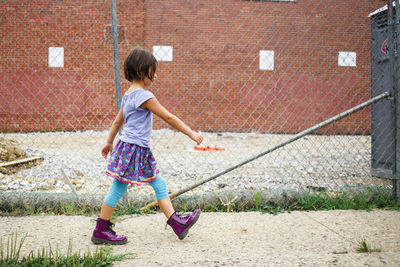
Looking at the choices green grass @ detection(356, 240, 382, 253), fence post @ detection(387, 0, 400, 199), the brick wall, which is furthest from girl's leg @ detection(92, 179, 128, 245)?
the brick wall

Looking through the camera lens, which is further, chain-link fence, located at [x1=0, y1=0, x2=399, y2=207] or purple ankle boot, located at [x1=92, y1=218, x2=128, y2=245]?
chain-link fence, located at [x1=0, y1=0, x2=399, y2=207]

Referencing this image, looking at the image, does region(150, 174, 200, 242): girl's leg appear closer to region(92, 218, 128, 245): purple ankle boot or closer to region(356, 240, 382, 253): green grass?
region(92, 218, 128, 245): purple ankle boot

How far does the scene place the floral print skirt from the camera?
246 centimetres

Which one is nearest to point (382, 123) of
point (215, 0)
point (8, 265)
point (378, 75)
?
Result: point (378, 75)

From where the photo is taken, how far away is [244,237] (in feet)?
8.57

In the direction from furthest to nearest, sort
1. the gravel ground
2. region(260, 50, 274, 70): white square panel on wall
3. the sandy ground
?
region(260, 50, 274, 70): white square panel on wall, the gravel ground, the sandy ground

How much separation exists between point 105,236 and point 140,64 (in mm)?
1270

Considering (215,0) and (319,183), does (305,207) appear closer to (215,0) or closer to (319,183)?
(319,183)

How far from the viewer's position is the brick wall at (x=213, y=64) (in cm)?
1295

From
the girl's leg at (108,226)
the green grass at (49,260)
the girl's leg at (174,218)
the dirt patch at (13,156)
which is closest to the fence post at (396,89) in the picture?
the girl's leg at (174,218)

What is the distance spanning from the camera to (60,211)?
127 inches

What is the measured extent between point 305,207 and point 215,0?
41.5 ft

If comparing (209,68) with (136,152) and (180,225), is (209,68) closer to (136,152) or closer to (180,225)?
(136,152)

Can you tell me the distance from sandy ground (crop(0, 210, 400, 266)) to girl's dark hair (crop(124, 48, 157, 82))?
4.08 ft
